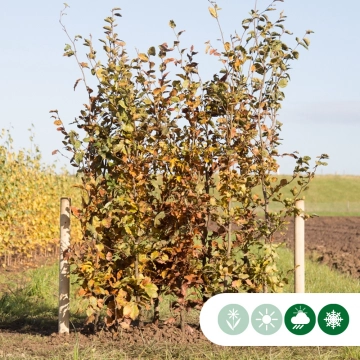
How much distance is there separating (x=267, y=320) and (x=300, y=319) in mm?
300

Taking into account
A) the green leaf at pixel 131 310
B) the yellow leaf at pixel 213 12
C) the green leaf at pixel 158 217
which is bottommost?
the green leaf at pixel 131 310

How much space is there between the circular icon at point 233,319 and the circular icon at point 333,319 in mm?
686

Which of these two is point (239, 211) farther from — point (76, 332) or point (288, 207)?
point (76, 332)

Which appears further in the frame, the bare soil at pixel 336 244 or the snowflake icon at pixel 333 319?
the bare soil at pixel 336 244

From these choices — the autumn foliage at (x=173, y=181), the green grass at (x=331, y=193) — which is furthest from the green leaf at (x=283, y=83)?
the green grass at (x=331, y=193)

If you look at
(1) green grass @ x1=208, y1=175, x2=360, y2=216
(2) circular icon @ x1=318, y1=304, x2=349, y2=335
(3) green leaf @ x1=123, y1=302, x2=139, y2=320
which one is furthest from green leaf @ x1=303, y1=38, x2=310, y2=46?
(1) green grass @ x1=208, y1=175, x2=360, y2=216

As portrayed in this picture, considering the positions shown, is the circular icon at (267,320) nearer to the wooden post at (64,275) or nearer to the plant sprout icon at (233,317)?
the plant sprout icon at (233,317)

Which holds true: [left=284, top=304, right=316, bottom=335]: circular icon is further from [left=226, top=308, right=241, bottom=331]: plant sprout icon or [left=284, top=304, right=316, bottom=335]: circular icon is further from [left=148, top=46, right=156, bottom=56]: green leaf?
[left=148, top=46, right=156, bottom=56]: green leaf

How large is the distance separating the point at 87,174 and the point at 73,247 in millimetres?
828

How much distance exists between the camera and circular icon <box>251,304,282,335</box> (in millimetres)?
5652

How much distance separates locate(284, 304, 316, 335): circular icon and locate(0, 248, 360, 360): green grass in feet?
1.25

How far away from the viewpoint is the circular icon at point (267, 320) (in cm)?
565

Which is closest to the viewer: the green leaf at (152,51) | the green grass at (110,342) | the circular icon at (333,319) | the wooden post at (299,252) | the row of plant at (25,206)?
the circular icon at (333,319)

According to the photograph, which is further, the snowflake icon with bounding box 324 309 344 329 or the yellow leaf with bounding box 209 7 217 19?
the yellow leaf with bounding box 209 7 217 19
